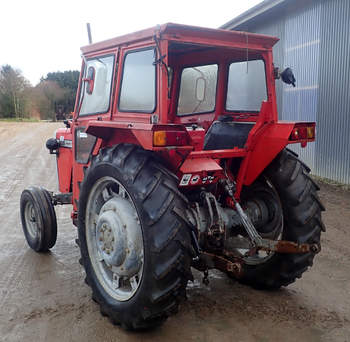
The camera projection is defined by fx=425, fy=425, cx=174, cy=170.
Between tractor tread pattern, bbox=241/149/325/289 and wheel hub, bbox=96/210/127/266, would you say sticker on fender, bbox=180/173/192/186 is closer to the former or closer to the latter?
wheel hub, bbox=96/210/127/266

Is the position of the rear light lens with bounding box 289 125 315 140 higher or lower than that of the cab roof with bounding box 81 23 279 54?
lower

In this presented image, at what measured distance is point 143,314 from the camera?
2.96m

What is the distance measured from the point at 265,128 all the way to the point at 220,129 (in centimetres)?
64

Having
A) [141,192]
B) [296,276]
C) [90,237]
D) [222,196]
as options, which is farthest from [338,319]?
[90,237]

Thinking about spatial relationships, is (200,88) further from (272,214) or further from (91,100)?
(272,214)

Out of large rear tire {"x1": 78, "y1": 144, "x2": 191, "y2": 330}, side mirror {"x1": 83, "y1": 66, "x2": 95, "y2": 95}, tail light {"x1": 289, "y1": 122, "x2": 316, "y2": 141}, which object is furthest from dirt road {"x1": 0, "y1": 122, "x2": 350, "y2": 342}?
side mirror {"x1": 83, "y1": 66, "x2": 95, "y2": 95}

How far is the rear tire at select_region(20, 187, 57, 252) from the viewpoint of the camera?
486cm

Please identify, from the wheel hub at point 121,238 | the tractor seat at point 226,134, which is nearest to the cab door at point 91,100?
the wheel hub at point 121,238

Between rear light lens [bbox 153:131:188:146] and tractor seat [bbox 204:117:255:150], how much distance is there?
1.09m

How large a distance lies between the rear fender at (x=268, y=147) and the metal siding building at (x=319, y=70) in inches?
227

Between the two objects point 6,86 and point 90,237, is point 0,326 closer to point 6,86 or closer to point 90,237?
point 90,237

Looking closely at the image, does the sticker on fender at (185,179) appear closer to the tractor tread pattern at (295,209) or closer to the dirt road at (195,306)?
the tractor tread pattern at (295,209)

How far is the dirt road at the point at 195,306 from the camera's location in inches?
126

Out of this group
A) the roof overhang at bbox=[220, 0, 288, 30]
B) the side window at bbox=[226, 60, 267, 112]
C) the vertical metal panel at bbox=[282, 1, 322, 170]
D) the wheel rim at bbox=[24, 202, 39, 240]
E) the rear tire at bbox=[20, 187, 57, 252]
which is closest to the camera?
the side window at bbox=[226, 60, 267, 112]
